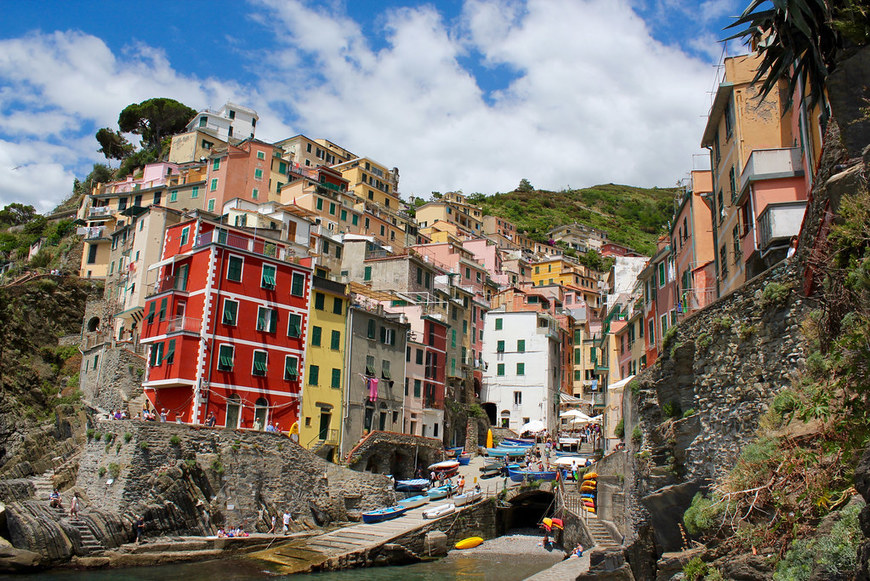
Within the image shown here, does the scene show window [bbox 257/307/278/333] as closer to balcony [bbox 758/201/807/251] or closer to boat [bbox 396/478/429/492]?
boat [bbox 396/478/429/492]

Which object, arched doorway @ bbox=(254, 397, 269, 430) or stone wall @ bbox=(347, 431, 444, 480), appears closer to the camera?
arched doorway @ bbox=(254, 397, 269, 430)

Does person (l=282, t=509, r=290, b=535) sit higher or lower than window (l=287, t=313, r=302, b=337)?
lower

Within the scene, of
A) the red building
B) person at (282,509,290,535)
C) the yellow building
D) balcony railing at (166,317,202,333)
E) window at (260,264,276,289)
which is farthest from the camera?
the yellow building

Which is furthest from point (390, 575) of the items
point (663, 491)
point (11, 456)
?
point (11, 456)

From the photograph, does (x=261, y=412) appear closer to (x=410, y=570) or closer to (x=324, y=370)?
(x=324, y=370)

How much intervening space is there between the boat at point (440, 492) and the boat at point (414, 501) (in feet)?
1.23

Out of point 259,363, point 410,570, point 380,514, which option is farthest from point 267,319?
point 410,570

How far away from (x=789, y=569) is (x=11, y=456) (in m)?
47.1

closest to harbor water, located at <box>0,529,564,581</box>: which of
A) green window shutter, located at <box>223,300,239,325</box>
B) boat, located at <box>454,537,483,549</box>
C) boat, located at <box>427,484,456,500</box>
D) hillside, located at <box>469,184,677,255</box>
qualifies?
boat, located at <box>454,537,483,549</box>

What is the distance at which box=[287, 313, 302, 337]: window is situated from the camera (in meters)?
43.8

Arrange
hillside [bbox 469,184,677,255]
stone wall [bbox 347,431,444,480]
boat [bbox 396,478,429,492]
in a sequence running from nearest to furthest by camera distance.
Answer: stone wall [bbox 347,431,444,480] < boat [bbox 396,478,429,492] < hillside [bbox 469,184,677,255]

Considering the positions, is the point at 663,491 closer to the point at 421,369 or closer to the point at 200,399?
the point at 200,399

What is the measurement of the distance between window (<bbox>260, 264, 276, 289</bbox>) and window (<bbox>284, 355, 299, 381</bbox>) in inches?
178

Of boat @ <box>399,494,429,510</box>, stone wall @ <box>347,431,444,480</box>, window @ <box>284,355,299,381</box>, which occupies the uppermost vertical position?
window @ <box>284,355,299,381</box>
